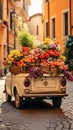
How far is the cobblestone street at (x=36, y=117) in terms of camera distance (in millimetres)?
10188

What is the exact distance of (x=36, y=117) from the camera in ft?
38.5

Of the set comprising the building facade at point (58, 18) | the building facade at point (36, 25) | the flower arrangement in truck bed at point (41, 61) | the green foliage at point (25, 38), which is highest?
the building facade at point (36, 25)

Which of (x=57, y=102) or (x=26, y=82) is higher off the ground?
(x=26, y=82)

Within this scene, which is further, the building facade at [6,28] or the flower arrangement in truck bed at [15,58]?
the building facade at [6,28]

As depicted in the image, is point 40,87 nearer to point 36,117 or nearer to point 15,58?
point 15,58

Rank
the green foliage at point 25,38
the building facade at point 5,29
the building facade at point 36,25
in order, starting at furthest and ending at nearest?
the building facade at point 36,25 < the green foliage at point 25,38 < the building facade at point 5,29

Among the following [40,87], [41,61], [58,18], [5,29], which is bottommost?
[40,87]

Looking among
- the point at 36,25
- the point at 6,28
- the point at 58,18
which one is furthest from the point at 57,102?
the point at 36,25

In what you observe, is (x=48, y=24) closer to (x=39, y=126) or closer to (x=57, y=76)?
(x=57, y=76)

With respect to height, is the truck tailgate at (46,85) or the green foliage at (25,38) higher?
the green foliage at (25,38)

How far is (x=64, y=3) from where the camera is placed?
1359 inches

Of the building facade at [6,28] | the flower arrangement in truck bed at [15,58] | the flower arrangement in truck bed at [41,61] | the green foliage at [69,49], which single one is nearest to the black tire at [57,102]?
the flower arrangement in truck bed at [41,61]

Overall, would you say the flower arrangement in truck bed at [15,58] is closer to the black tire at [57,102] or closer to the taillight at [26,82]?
the taillight at [26,82]

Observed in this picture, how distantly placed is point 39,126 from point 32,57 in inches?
149
